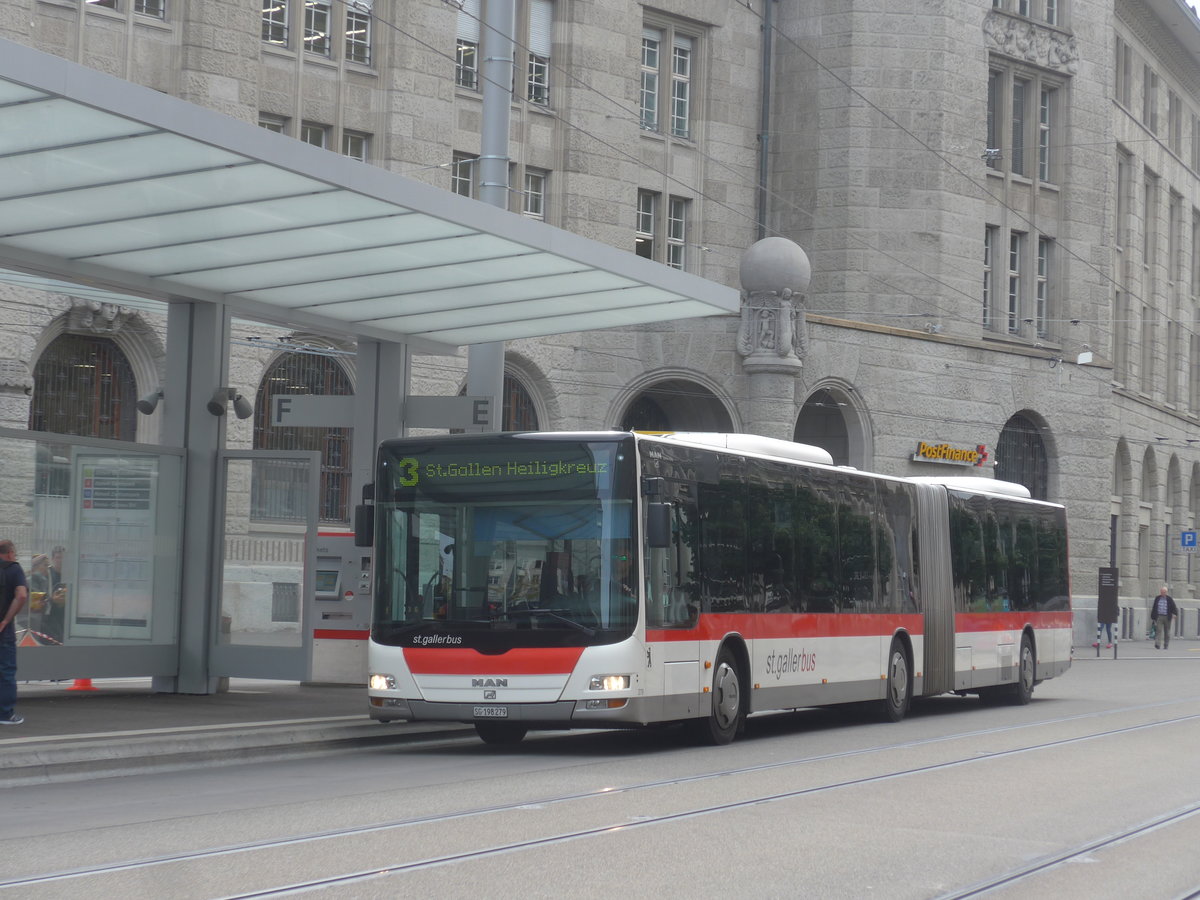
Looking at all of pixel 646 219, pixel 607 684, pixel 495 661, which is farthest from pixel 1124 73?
pixel 495 661

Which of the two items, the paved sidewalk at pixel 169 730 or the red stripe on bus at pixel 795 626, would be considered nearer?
the paved sidewalk at pixel 169 730

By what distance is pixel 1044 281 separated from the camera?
145 feet

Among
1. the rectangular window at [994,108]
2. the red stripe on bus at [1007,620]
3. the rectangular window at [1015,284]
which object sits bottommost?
the red stripe on bus at [1007,620]

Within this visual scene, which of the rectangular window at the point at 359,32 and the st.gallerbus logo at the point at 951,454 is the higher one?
the rectangular window at the point at 359,32

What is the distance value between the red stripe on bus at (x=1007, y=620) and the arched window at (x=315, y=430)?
11299mm

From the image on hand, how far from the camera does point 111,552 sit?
1744 centimetres

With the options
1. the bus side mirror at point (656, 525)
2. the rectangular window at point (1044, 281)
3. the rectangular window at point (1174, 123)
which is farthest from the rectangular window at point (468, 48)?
the rectangular window at point (1174, 123)

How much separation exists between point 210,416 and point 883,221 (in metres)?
24.5

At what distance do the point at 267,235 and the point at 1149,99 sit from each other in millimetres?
46249

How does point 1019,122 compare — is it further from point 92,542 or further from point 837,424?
point 92,542

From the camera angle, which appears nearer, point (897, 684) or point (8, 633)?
point (8, 633)

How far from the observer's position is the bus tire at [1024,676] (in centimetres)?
2436

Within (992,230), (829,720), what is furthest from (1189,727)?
(992,230)

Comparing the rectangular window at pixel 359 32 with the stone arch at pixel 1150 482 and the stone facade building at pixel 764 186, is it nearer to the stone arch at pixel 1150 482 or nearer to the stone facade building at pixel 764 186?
the stone facade building at pixel 764 186
